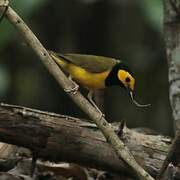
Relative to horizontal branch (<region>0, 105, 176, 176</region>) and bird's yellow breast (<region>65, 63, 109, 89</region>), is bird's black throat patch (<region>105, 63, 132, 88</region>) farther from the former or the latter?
horizontal branch (<region>0, 105, 176, 176</region>)

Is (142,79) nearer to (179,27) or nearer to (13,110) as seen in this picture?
(179,27)

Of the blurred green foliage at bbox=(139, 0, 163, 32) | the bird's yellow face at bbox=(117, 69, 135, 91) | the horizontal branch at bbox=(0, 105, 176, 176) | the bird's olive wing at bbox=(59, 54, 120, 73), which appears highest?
the blurred green foliage at bbox=(139, 0, 163, 32)

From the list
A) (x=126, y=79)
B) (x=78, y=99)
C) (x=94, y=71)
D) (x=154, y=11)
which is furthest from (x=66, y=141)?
(x=154, y=11)

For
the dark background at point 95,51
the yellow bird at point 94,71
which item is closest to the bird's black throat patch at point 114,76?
the yellow bird at point 94,71

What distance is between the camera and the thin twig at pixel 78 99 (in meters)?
4.35

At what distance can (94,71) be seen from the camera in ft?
20.0

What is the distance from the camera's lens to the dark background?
9266mm

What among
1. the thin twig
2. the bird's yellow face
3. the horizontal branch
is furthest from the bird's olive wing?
the thin twig

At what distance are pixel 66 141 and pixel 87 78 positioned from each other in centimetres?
113

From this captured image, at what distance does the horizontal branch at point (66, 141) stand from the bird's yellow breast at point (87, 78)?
0.95 meters

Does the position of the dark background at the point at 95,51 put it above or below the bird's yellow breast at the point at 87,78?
above

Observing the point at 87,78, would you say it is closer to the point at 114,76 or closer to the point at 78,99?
the point at 114,76

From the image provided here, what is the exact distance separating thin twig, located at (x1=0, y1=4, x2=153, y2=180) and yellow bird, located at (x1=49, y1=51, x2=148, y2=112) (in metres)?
1.46

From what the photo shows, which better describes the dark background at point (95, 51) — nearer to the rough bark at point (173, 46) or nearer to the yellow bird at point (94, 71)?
the yellow bird at point (94, 71)
